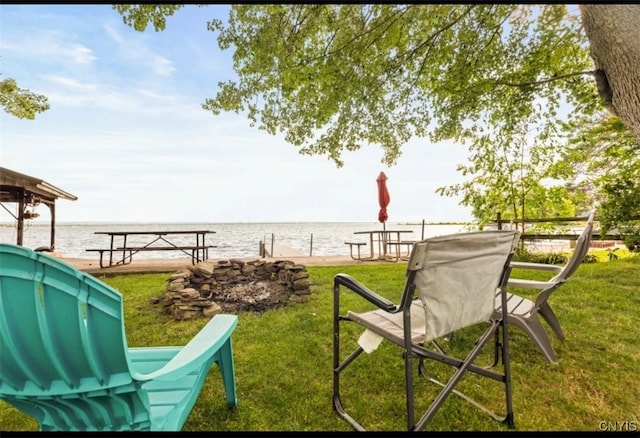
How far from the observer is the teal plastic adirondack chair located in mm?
839

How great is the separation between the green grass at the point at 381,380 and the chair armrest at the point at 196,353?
611 millimetres

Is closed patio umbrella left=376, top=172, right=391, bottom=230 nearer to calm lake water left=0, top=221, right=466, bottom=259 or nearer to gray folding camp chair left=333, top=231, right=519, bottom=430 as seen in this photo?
calm lake water left=0, top=221, right=466, bottom=259

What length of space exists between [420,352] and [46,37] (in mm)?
6864

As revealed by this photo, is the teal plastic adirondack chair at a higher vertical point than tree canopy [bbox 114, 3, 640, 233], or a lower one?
lower

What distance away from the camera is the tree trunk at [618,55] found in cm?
233

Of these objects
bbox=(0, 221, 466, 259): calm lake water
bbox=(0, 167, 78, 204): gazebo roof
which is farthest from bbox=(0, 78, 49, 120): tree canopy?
bbox=(0, 221, 466, 259): calm lake water

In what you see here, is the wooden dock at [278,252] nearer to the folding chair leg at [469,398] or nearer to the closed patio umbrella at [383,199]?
the closed patio umbrella at [383,199]

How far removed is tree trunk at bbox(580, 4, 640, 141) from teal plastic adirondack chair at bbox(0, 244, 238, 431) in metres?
3.54

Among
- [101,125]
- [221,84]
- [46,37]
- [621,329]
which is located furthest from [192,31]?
[101,125]

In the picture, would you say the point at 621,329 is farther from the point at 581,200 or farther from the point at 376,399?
the point at 581,200

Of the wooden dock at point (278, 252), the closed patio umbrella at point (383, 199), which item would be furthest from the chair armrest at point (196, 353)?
the wooden dock at point (278, 252)

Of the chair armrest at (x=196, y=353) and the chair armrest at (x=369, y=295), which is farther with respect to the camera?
the chair armrest at (x=369, y=295)

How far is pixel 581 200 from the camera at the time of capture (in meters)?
8.13

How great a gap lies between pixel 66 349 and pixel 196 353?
17.0 inches
